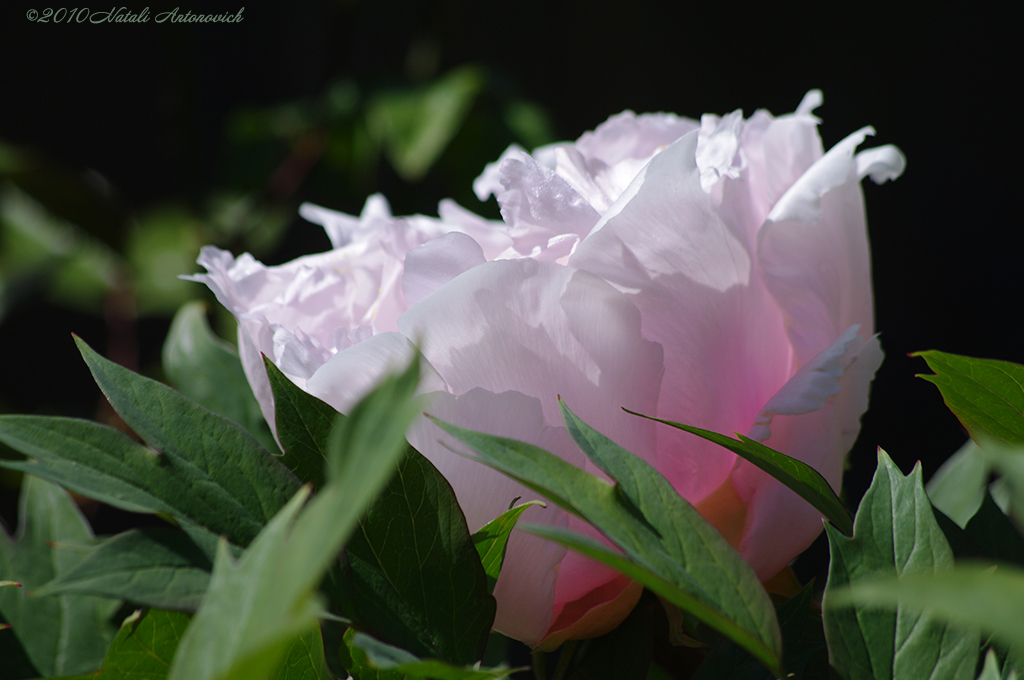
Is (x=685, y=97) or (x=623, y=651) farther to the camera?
(x=685, y=97)

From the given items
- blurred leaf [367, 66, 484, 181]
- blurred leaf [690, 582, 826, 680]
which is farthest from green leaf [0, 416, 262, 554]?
blurred leaf [367, 66, 484, 181]

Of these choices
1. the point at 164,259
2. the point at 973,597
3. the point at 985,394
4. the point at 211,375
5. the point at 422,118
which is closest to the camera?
the point at 973,597

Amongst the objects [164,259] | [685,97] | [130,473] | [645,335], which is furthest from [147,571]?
[685,97]

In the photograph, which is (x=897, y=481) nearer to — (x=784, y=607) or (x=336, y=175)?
(x=784, y=607)

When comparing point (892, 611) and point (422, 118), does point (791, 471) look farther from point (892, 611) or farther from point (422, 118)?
point (422, 118)

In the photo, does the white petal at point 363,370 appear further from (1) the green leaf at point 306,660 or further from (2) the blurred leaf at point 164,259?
(2) the blurred leaf at point 164,259
